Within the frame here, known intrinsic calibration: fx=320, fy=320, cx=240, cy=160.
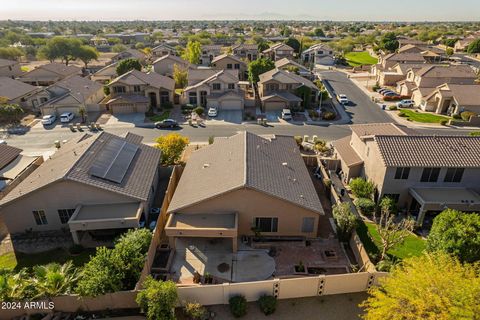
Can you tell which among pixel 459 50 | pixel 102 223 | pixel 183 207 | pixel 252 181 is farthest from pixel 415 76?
pixel 459 50

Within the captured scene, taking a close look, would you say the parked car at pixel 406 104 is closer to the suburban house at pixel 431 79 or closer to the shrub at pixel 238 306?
the suburban house at pixel 431 79

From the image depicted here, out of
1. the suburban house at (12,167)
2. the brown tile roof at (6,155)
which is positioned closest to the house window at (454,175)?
the suburban house at (12,167)

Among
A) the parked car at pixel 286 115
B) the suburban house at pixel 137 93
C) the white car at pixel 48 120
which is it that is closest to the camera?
the white car at pixel 48 120

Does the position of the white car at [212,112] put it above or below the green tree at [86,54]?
Result: below

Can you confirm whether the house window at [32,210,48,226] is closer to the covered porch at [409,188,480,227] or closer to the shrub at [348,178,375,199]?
the shrub at [348,178,375,199]

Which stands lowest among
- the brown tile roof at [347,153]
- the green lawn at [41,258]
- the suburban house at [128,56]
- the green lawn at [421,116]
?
the green lawn at [41,258]

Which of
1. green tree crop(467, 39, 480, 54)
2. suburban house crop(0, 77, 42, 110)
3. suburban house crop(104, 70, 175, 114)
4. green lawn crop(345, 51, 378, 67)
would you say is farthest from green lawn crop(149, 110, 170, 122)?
green tree crop(467, 39, 480, 54)

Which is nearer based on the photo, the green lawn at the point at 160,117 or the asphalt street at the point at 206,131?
the asphalt street at the point at 206,131

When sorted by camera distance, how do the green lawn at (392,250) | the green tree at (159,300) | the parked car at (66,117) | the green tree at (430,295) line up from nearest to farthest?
the green tree at (430,295) → the green tree at (159,300) → the green lawn at (392,250) → the parked car at (66,117)
